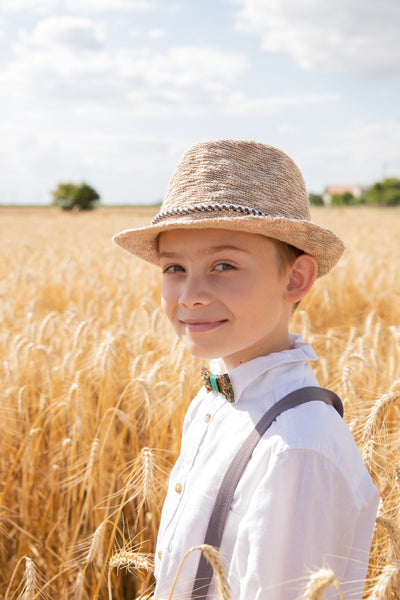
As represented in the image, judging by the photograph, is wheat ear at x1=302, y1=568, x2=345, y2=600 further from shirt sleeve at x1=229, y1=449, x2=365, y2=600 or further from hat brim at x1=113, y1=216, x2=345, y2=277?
hat brim at x1=113, y1=216, x2=345, y2=277

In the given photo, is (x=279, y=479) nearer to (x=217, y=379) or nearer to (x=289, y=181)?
(x=217, y=379)

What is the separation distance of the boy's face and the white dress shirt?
63 millimetres

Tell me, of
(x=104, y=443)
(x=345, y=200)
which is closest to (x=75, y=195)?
(x=345, y=200)

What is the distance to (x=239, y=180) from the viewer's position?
1049 millimetres

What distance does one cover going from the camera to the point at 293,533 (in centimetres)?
79

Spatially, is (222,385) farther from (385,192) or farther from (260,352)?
(385,192)

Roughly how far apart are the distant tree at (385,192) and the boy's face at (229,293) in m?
74.8

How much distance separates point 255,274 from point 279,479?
0.39m

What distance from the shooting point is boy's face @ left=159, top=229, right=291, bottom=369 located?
3.26 ft

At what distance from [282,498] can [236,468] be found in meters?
0.12

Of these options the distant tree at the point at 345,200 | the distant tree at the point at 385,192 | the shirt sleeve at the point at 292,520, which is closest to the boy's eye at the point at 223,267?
the shirt sleeve at the point at 292,520

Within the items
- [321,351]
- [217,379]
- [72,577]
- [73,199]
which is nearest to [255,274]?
[217,379]

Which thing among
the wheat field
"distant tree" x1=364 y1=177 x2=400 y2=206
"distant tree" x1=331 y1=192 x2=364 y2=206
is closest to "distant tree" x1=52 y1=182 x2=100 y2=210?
"distant tree" x1=364 y1=177 x2=400 y2=206

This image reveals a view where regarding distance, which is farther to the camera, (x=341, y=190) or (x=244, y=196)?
(x=341, y=190)
